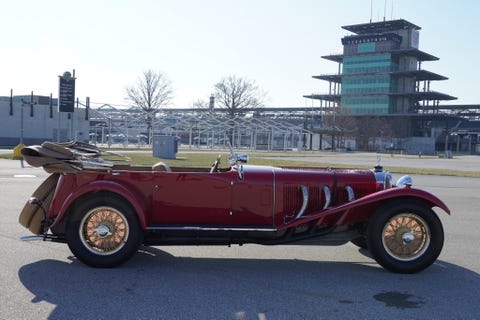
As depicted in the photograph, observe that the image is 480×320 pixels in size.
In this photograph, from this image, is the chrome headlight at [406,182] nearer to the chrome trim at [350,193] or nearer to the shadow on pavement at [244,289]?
the chrome trim at [350,193]

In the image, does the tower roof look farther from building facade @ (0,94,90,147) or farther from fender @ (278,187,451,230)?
fender @ (278,187,451,230)

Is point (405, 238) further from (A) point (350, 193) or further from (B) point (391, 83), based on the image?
(B) point (391, 83)

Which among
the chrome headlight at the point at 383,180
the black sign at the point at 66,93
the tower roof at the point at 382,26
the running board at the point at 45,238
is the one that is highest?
the tower roof at the point at 382,26

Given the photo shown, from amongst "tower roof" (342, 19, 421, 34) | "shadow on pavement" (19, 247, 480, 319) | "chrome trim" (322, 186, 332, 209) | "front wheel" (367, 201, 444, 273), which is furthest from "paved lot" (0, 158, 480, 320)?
"tower roof" (342, 19, 421, 34)

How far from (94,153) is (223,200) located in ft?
6.38

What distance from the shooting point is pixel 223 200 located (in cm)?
571

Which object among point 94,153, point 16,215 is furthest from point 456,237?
point 16,215

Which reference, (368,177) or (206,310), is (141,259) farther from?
(368,177)

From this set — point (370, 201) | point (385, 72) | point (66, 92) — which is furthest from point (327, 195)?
point (385, 72)

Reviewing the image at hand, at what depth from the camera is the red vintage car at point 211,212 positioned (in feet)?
18.1

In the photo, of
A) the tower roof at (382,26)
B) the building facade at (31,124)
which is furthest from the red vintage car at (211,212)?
the tower roof at (382,26)

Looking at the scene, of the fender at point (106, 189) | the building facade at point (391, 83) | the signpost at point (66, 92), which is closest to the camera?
the fender at point (106, 189)

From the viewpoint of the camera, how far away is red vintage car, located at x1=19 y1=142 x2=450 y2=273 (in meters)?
5.51

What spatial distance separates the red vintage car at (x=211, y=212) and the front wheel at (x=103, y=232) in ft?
0.04
